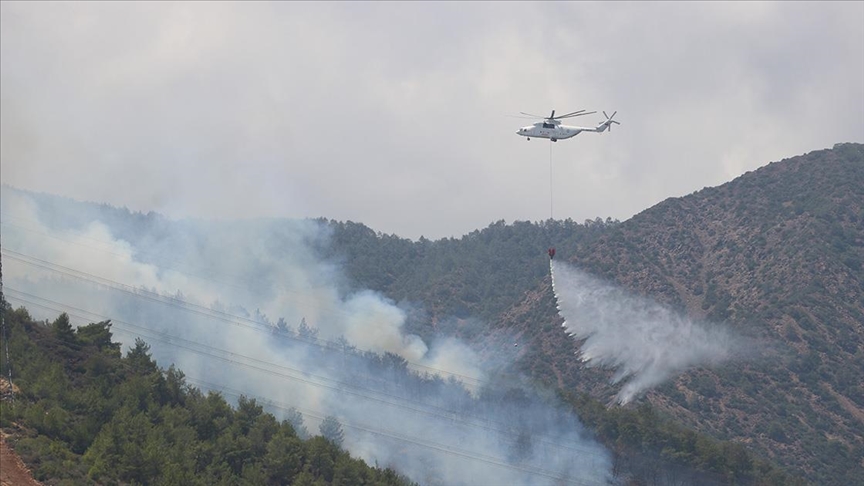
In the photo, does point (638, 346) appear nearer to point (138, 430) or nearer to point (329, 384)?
point (329, 384)

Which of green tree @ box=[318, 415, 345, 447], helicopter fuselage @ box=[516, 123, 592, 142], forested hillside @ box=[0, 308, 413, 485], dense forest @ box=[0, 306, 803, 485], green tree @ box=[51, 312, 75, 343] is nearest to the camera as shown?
forested hillside @ box=[0, 308, 413, 485]

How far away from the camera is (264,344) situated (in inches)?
7210

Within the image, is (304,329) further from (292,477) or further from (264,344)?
(292,477)

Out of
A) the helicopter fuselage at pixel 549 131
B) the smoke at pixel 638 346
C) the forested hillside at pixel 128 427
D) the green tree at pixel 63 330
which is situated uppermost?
the helicopter fuselage at pixel 549 131

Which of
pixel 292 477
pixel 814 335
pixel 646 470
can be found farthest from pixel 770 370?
pixel 292 477

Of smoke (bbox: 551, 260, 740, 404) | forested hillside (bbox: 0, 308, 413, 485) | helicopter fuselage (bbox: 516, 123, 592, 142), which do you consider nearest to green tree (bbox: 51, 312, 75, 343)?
forested hillside (bbox: 0, 308, 413, 485)

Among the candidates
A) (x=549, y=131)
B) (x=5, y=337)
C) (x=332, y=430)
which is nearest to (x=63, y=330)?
(x=5, y=337)

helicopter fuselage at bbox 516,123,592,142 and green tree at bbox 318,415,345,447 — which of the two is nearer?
helicopter fuselage at bbox 516,123,592,142

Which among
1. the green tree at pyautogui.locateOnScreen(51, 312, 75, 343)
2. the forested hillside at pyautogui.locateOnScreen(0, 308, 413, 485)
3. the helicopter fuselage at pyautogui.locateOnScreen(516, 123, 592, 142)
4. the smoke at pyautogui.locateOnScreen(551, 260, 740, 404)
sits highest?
the helicopter fuselage at pyautogui.locateOnScreen(516, 123, 592, 142)

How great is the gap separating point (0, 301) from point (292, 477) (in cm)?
2915

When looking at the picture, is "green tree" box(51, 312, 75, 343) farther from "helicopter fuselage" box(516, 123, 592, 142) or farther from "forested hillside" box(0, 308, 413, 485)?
"helicopter fuselage" box(516, 123, 592, 142)

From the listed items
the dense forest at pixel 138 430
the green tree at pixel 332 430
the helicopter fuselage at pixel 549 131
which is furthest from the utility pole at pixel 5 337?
the helicopter fuselage at pixel 549 131

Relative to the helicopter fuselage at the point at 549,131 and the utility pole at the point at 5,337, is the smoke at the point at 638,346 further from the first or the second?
the utility pole at the point at 5,337

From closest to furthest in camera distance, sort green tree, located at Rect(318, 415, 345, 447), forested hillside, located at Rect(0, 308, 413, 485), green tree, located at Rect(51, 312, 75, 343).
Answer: forested hillside, located at Rect(0, 308, 413, 485), green tree, located at Rect(51, 312, 75, 343), green tree, located at Rect(318, 415, 345, 447)
